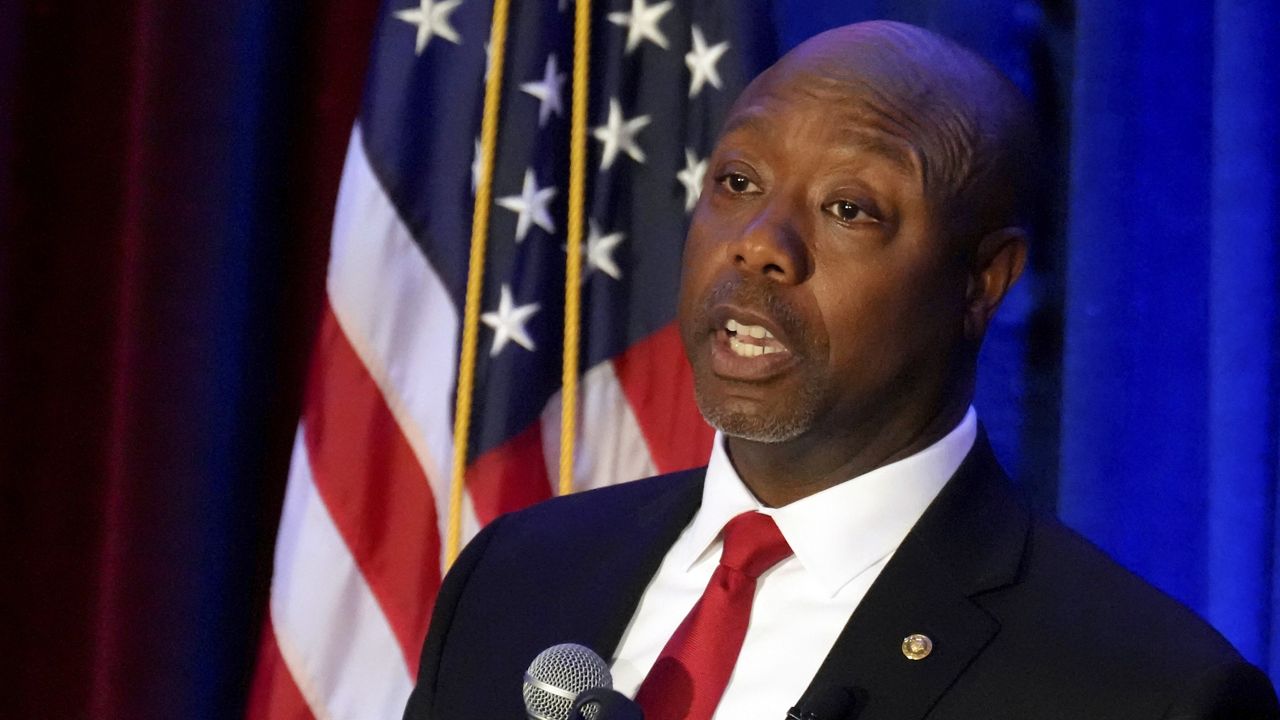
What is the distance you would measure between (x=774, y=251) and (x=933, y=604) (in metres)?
0.34

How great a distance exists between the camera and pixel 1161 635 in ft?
4.46

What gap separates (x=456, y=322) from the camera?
92.8 inches

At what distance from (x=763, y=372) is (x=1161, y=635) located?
0.40 m

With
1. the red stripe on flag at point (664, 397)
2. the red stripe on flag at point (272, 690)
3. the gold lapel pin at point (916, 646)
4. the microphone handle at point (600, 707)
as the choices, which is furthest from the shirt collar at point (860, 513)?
the red stripe on flag at point (272, 690)

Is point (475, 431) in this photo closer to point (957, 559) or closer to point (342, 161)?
point (342, 161)

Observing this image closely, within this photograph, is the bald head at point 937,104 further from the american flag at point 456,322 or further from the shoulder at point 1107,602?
the american flag at point 456,322

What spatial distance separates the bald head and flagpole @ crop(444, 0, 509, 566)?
754mm

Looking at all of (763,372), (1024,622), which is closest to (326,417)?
(763,372)

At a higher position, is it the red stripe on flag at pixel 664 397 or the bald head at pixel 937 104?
the bald head at pixel 937 104

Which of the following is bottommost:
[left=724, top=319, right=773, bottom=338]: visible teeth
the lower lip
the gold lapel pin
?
the gold lapel pin

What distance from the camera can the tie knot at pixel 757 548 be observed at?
1496 millimetres

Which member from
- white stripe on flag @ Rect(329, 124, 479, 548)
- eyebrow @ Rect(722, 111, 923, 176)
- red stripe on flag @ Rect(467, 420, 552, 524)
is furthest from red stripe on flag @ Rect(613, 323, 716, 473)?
eyebrow @ Rect(722, 111, 923, 176)

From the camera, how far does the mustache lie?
4.80ft

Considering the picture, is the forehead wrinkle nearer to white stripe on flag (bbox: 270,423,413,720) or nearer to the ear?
the ear
